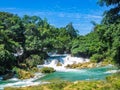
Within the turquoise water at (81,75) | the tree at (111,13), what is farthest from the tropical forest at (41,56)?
the tree at (111,13)

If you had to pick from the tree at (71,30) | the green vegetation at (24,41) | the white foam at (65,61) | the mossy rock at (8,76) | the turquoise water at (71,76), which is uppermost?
the tree at (71,30)

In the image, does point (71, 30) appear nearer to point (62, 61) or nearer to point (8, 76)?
point (62, 61)

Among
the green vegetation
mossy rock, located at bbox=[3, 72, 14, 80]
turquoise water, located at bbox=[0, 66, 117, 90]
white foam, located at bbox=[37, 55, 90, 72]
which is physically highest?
the green vegetation

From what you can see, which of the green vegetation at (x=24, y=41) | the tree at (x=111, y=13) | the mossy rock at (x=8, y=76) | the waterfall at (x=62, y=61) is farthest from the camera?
the waterfall at (x=62, y=61)

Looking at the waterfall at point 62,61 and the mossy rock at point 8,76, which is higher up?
the waterfall at point 62,61

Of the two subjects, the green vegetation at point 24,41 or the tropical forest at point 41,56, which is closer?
the tropical forest at point 41,56

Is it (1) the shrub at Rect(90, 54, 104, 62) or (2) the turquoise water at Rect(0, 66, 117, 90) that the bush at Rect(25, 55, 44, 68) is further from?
(1) the shrub at Rect(90, 54, 104, 62)

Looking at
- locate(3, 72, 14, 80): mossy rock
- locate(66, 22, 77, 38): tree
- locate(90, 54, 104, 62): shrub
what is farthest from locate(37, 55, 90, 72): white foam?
locate(66, 22, 77, 38): tree

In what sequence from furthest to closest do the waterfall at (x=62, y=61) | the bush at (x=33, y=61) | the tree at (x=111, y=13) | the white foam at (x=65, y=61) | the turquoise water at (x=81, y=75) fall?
the waterfall at (x=62, y=61) → the white foam at (x=65, y=61) → the bush at (x=33, y=61) → the turquoise water at (x=81, y=75) → the tree at (x=111, y=13)

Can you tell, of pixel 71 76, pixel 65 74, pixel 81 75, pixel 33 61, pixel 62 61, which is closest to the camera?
pixel 71 76

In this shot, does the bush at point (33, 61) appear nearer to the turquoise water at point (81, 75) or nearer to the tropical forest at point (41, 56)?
the tropical forest at point (41, 56)

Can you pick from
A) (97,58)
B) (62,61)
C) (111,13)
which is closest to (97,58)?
(97,58)

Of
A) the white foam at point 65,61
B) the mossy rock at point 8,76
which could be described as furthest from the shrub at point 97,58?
the mossy rock at point 8,76

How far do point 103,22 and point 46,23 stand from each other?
31832mm
